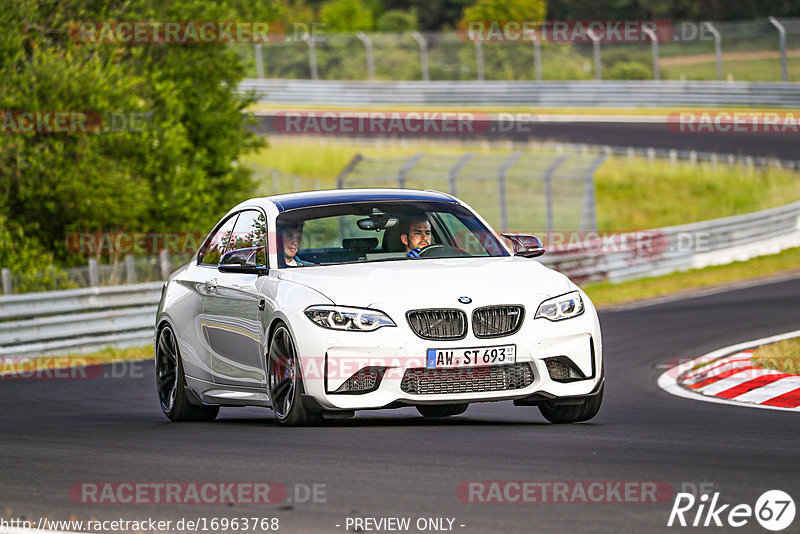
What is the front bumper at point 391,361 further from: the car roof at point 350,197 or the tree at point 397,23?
the tree at point 397,23

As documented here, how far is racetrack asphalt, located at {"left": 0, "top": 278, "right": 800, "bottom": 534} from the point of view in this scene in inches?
246

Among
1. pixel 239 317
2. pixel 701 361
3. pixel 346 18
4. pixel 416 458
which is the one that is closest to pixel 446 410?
pixel 239 317

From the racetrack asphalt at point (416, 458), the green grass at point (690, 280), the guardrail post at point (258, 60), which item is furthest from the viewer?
the guardrail post at point (258, 60)

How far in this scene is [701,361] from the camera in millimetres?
14625

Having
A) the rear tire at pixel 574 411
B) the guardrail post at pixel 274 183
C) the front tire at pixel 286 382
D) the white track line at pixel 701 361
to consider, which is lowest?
the guardrail post at pixel 274 183

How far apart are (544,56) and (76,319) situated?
31654 millimetres

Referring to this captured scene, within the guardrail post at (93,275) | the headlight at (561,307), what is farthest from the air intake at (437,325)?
the guardrail post at (93,275)

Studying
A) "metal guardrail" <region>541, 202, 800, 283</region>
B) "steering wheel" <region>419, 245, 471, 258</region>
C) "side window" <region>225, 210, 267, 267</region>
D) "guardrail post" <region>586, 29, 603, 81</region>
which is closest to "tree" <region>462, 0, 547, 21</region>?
"guardrail post" <region>586, 29, 603, 81</region>

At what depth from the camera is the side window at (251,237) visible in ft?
32.1

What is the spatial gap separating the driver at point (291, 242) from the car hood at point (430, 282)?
0.25 meters

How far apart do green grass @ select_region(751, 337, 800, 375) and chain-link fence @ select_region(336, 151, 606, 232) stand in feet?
35.4

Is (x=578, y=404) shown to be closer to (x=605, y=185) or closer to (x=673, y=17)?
(x=605, y=185)

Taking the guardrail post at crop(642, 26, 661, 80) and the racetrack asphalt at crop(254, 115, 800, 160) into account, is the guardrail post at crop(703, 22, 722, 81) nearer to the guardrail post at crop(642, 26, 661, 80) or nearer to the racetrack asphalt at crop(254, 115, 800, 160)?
the guardrail post at crop(642, 26, 661, 80)

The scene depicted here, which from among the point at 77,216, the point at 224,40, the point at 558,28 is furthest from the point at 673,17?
the point at 77,216
